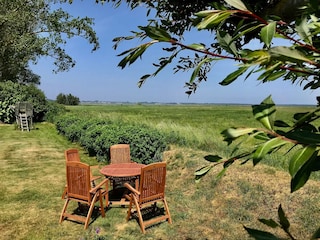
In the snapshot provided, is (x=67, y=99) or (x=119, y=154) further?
(x=67, y=99)

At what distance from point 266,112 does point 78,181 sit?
5332mm

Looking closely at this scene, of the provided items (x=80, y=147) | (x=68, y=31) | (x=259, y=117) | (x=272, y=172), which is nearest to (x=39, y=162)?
(x=80, y=147)

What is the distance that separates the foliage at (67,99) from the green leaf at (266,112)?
76.2 meters

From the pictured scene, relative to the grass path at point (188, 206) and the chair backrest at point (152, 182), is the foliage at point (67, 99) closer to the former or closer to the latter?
the grass path at point (188, 206)

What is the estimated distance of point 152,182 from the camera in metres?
5.38

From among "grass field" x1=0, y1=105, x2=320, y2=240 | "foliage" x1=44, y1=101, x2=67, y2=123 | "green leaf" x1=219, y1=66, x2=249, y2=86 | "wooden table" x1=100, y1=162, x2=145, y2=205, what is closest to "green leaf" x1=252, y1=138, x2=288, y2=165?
"green leaf" x1=219, y1=66, x2=249, y2=86

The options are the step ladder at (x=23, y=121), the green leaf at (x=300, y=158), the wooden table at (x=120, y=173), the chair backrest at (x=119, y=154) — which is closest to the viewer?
the green leaf at (x=300, y=158)

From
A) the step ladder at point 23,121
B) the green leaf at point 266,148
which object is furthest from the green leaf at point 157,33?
the step ladder at point 23,121

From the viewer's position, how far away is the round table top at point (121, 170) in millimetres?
6277

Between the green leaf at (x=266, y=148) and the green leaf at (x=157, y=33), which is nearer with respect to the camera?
the green leaf at (x=266, y=148)

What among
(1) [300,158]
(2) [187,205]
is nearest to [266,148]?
(1) [300,158]

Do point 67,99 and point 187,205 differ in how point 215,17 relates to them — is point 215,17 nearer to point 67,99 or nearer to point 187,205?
point 187,205

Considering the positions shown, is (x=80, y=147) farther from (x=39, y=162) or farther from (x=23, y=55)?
(x=23, y=55)

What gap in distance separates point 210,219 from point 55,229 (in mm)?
2844
